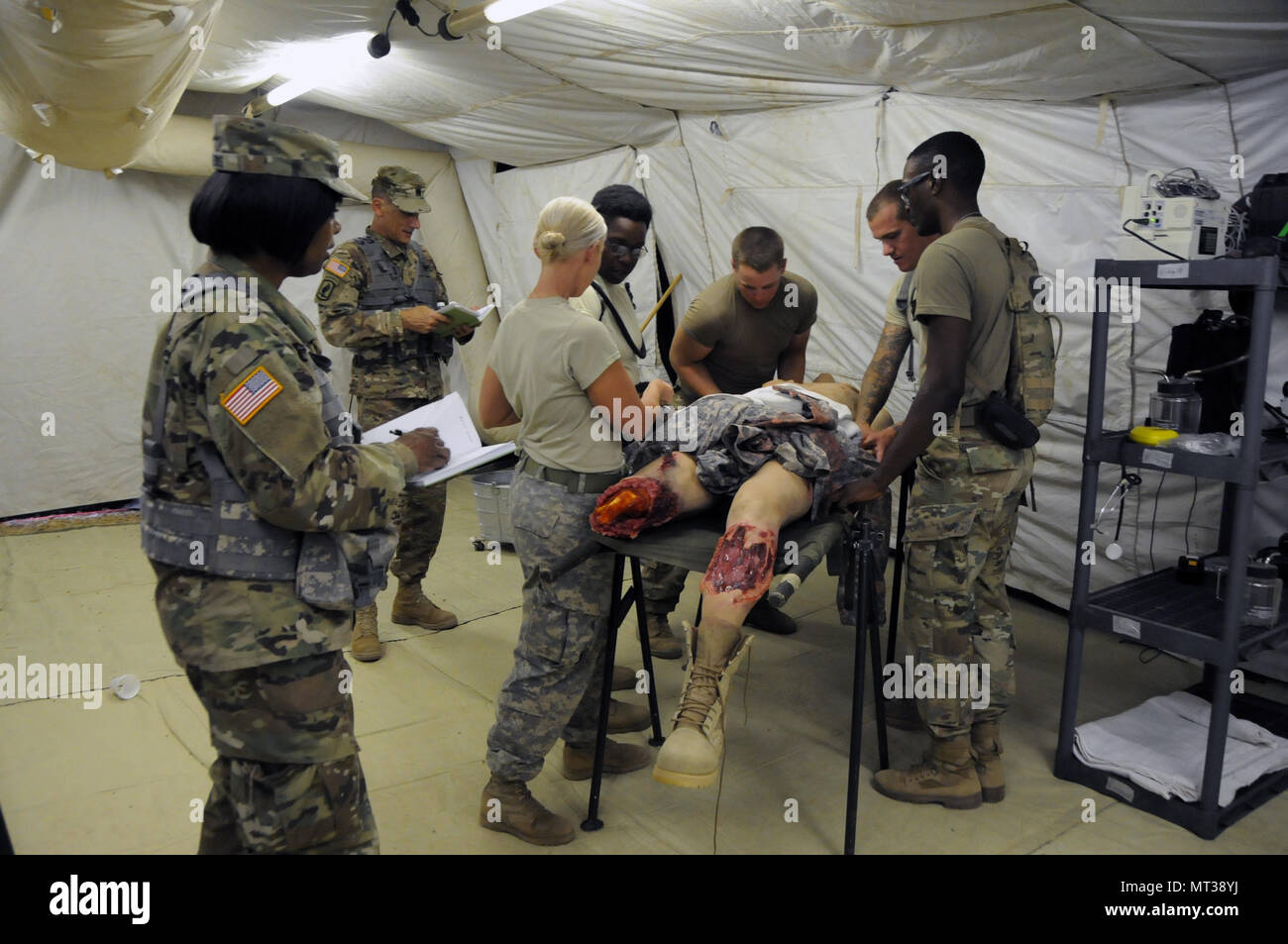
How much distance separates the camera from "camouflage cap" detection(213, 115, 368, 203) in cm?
147

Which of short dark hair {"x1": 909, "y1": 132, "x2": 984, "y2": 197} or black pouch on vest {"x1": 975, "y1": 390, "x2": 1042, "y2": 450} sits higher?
short dark hair {"x1": 909, "y1": 132, "x2": 984, "y2": 197}

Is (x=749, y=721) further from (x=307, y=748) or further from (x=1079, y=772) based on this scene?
(x=307, y=748)

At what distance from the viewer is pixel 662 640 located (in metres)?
3.65

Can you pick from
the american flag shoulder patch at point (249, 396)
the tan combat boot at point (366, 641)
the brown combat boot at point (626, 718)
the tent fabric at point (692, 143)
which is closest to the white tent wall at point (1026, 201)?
the tent fabric at point (692, 143)

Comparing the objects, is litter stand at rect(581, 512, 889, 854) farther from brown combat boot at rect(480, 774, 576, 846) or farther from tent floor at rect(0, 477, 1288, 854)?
tent floor at rect(0, 477, 1288, 854)

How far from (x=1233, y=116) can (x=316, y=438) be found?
3222 mm

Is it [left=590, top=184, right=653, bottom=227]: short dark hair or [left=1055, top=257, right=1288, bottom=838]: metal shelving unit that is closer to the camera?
[left=1055, top=257, right=1288, bottom=838]: metal shelving unit

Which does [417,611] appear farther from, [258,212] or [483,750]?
[258,212]

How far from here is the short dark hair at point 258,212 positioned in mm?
1498

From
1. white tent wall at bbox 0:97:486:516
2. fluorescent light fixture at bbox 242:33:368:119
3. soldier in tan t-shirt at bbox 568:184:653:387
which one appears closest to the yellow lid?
soldier in tan t-shirt at bbox 568:184:653:387

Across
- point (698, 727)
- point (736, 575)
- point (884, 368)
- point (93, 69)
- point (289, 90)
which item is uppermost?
point (289, 90)

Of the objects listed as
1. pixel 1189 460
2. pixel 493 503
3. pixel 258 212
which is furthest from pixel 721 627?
pixel 493 503

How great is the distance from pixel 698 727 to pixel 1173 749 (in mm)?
1619
